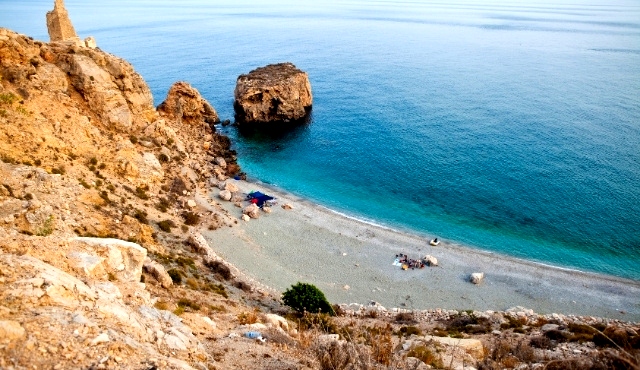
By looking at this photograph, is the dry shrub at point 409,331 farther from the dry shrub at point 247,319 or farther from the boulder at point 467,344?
the dry shrub at point 247,319

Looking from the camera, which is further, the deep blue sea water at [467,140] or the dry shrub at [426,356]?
the deep blue sea water at [467,140]

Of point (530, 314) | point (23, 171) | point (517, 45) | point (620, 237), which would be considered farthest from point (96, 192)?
point (517, 45)

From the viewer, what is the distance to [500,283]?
1455 inches

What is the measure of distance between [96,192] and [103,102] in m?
14.0

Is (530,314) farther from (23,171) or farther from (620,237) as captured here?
(23,171)

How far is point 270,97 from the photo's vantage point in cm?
7625

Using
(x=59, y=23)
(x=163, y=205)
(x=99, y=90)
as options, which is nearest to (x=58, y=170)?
(x=163, y=205)

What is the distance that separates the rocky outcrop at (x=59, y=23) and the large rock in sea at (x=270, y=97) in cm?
3122

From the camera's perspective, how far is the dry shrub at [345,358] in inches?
504

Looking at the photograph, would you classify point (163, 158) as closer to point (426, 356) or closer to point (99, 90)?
point (99, 90)

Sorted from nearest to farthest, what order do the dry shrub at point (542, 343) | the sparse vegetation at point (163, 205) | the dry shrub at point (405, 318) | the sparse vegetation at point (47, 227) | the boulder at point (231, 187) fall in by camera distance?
the dry shrub at point (542, 343)
the sparse vegetation at point (47, 227)
the dry shrub at point (405, 318)
the sparse vegetation at point (163, 205)
the boulder at point (231, 187)

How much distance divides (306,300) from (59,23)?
45910 millimetres

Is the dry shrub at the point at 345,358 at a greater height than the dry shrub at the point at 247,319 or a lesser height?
greater

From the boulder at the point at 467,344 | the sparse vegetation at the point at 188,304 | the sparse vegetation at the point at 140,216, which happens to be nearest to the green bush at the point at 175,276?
the sparse vegetation at the point at 188,304
